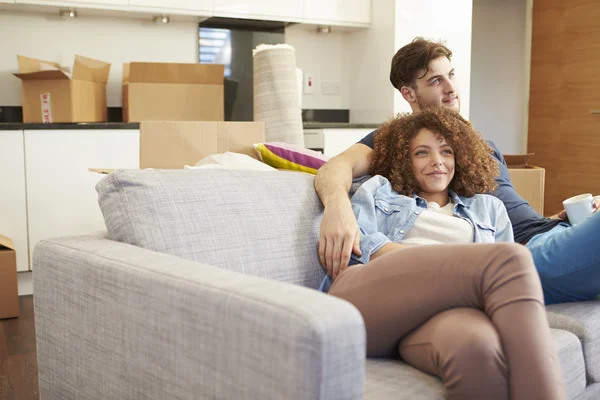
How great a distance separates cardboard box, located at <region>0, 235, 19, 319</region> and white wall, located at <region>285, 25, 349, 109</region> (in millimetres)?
2359

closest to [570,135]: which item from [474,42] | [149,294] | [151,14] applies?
[474,42]

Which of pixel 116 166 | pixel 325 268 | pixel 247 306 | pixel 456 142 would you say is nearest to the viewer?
pixel 247 306

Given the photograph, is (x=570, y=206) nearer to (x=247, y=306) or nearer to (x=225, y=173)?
(x=225, y=173)

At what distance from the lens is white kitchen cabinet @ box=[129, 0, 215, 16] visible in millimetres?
4016

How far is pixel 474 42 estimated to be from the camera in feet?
19.6

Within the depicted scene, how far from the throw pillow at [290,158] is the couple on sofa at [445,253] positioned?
18 cm

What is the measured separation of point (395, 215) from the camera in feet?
5.55

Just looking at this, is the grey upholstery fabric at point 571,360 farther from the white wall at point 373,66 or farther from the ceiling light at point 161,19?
the ceiling light at point 161,19

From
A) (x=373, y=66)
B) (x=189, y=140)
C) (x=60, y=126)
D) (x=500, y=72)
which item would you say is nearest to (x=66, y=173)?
(x=60, y=126)

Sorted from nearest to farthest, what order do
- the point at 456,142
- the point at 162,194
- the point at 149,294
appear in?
the point at 149,294, the point at 162,194, the point at 456,142

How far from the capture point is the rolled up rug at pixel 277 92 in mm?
3020

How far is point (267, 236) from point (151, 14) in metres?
3.05

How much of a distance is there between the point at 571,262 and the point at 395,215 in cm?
41

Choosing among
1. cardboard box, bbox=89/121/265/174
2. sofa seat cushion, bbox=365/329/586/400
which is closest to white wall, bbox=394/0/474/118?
cardboard box, bbox=89/121/265/174
